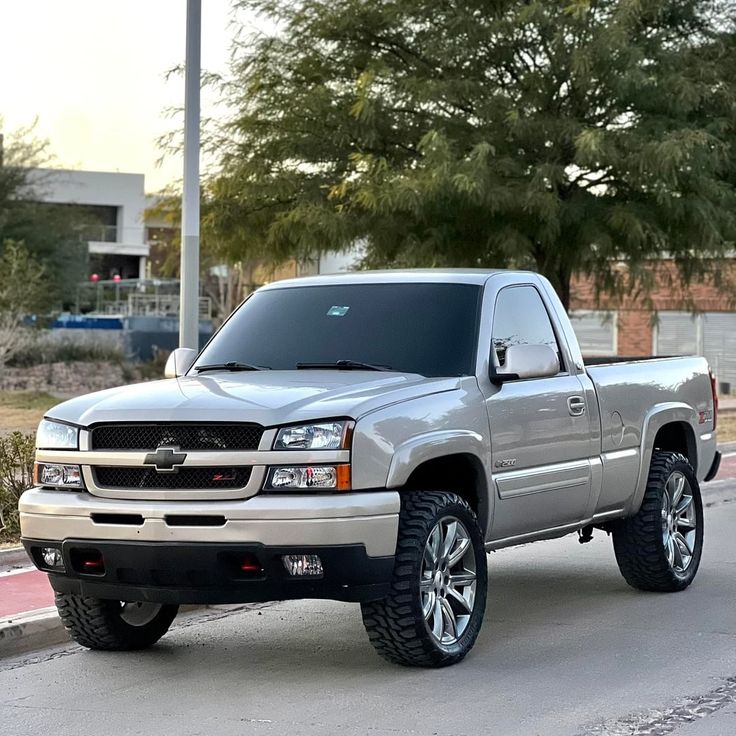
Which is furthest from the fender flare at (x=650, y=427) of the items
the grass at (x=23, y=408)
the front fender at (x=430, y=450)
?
the grass at (x=23, y=408)

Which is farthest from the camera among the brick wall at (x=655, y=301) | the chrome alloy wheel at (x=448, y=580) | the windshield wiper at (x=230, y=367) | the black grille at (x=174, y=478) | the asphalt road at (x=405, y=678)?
the brick wall at (x=655, y=301)

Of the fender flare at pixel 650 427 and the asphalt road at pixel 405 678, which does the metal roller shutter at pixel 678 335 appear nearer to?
the fender flare at pixel 650 427

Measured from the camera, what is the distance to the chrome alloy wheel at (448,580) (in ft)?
24.1

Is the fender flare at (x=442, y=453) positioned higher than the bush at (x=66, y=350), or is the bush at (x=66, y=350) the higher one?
the fender flare at (x=442, y=453)

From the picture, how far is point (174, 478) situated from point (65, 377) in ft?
102

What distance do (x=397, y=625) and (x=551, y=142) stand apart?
1604 cm

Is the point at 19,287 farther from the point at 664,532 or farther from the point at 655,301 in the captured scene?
the point at 664,532

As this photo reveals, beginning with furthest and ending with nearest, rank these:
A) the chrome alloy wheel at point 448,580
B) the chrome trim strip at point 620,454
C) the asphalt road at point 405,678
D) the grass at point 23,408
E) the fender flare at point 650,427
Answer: the grass at point 23,408 → the fender flare at point 650,427 → the chrome trim strip at point 620,454 → the chrome alloy wheel at point 448,580 → the asphalt road at point 405,678

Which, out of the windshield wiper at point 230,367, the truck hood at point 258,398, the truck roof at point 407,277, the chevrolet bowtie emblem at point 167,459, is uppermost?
the truck roof at point 407,277

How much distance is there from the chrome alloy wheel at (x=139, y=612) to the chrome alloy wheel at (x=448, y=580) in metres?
1.64

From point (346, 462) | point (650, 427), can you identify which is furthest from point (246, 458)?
point (650, 427)

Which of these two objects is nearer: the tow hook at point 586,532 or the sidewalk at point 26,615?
the sidewalk at point 26,615

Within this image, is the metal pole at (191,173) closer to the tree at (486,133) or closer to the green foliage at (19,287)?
the tree at (486,133)

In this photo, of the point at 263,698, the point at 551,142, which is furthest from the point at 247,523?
the point at 551,142
